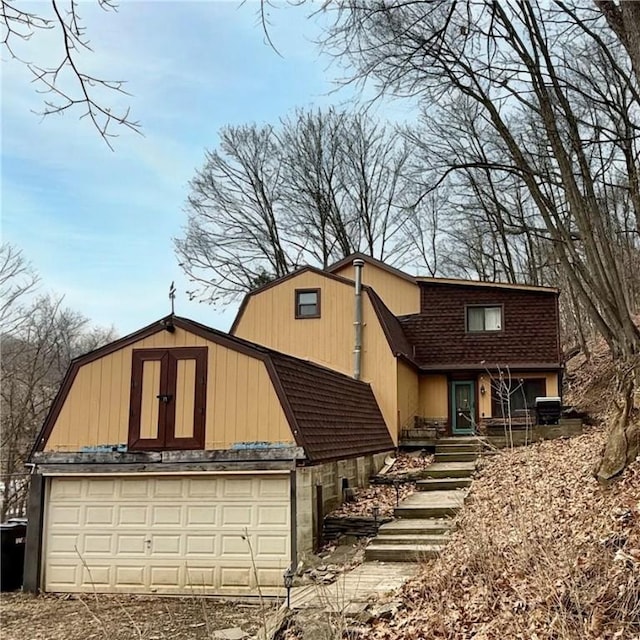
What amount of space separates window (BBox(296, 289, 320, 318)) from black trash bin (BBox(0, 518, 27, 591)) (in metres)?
8.46

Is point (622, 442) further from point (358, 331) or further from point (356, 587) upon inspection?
point (358, 331)

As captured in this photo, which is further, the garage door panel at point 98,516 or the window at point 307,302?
the window at point 307,302

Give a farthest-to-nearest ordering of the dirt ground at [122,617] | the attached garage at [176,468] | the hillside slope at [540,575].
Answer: the attached garage at [176,468] → the dirt ground at [122,617] → the hillside slope at [540,575]

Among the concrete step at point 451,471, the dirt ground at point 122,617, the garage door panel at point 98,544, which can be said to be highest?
the concrete step at point 451,471

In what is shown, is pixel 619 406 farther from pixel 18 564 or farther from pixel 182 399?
pixel 18 564

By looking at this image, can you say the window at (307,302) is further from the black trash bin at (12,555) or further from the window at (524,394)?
the black trash bin at (12,555)

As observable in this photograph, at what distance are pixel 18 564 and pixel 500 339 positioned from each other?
13.4 metres

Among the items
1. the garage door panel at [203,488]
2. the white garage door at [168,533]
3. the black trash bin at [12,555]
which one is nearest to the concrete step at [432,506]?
the white garage door at [168,533]

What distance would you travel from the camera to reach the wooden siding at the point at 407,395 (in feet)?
54.8

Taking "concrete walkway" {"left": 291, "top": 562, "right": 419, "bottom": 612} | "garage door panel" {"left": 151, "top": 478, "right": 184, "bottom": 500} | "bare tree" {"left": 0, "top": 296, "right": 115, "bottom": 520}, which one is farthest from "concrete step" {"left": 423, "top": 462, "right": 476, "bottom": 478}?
"bare tree" {"left": 0, "top": 296, "right": 115, "bottom": 520}

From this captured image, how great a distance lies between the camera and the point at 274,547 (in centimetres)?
1035

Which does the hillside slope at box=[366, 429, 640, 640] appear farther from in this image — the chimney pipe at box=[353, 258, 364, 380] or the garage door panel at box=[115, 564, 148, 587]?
the chimney pipe at box=[353, 258, 364, 380]

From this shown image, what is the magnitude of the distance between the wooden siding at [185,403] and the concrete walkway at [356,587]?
9.37ft

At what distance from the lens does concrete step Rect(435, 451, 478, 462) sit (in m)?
14.1
